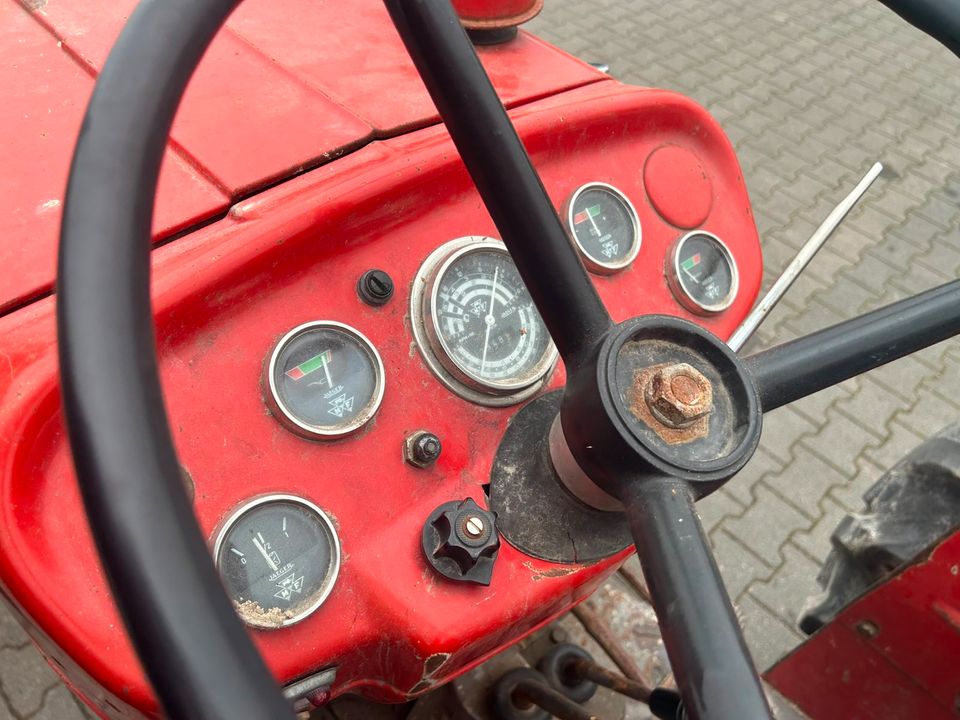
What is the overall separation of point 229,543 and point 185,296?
0.27 m

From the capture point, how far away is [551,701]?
1.35 metres

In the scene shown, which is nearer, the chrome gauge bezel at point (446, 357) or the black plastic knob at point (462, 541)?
the black plastic knob at point (462, 541)

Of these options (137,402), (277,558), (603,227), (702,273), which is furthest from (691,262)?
(137,402)

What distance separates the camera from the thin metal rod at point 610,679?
4.30 ft

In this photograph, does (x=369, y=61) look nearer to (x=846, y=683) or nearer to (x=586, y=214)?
(x=586, y=214)

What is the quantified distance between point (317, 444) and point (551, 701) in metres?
0.72

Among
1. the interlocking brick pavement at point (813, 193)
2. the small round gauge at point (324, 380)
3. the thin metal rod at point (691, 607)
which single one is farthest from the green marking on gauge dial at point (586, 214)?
the interlocking brick pavement at point (813, 193)

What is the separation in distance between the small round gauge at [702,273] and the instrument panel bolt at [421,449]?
0.50 metres

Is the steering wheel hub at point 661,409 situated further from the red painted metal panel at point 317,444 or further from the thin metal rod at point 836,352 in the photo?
the red painted metal panel at point 317,444

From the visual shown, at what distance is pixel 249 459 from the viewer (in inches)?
34.1

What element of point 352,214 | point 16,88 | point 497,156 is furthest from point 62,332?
point 16,88

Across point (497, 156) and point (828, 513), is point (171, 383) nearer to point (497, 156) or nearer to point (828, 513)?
point (497, 156)

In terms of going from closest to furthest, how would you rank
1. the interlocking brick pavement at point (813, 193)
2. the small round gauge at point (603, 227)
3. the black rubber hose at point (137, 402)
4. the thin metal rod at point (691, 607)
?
the black rubber hose at point (137, 402)
the thin metal rod at point (691, 607)
the small round gauge at point (603, 227)
the interlocking brick pavement at point (813, 193)

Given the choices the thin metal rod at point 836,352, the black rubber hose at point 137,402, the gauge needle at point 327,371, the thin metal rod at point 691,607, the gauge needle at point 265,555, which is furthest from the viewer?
the gauge needle at point 327,371
